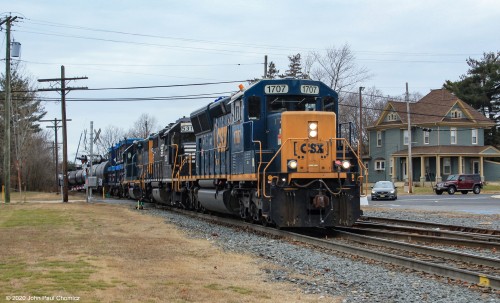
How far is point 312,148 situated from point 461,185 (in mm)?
40465

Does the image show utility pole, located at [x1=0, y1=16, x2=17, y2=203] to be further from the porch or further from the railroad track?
the porch

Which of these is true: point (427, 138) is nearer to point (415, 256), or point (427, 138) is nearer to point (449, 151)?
point (449, 151)

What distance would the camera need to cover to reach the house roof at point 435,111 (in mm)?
66688

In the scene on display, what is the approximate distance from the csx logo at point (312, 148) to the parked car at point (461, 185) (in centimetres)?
3867

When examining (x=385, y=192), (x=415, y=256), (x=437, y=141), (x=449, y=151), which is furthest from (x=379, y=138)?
(x=415, y=256)

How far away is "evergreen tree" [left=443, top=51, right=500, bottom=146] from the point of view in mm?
83213

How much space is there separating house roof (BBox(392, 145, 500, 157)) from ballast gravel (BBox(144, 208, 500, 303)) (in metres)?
53.5

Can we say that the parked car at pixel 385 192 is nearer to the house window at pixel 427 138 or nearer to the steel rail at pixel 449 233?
the steel rail at pixel 449 233

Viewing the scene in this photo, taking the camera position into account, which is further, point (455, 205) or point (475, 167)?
point (475, 167)

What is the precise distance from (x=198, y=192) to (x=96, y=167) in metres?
37.9

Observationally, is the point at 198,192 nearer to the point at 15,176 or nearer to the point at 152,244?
the point at 152,244

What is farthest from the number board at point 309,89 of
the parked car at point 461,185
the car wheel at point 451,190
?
the car wheel at point 451,190

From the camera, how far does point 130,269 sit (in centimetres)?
1042

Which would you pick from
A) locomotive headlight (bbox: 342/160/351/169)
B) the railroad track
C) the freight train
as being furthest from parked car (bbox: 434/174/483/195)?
locomotive headlight (bbox: 342/160/351/169)
